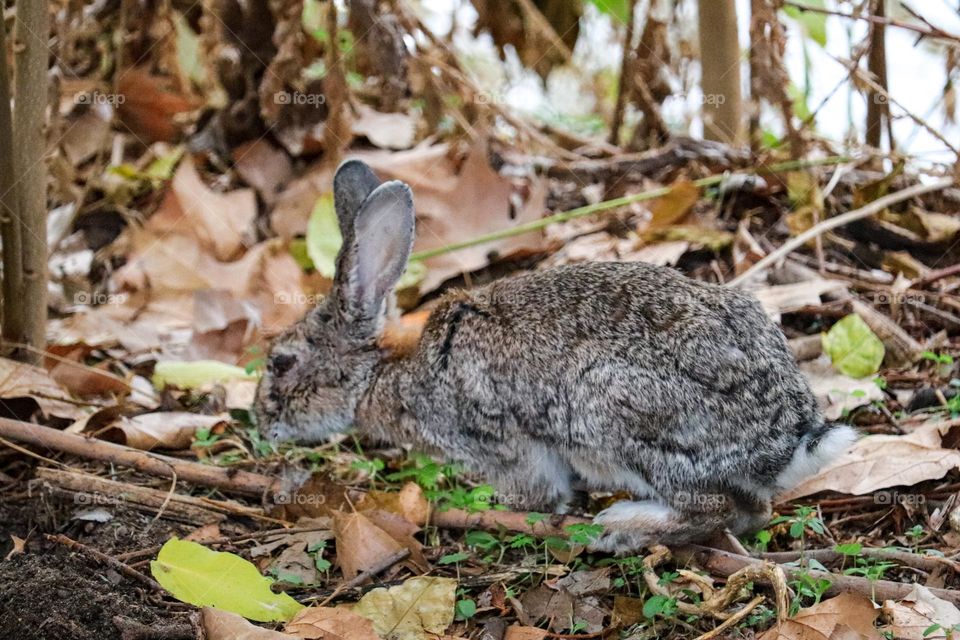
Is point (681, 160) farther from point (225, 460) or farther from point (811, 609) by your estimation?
point (811, 609)

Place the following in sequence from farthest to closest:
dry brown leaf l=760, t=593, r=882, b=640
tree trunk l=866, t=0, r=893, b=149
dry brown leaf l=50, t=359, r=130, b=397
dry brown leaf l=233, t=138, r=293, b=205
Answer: dry brown leaf l=233, t=138, r=293, b=205, tree trunk l=866, t=0, r=893, b=149, dry brown leaf l=50, t=359, r=130, b=397, dry brown leaf l=760, t=593, r=882, b=640

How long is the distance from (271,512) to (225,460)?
603 mm

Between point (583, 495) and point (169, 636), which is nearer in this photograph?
point (169, 636)

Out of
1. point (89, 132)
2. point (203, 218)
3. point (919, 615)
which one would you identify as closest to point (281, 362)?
point (203, 218)

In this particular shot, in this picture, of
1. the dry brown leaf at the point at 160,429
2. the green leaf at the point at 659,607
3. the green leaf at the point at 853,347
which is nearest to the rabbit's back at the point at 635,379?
the green leaf at the point at 659,607

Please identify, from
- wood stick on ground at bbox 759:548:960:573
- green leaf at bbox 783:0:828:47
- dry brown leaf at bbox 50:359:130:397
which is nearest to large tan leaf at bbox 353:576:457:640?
wood stick on ground at bbox 759:548:960:573

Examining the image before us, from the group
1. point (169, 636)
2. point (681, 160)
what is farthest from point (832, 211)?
point (169, 636)

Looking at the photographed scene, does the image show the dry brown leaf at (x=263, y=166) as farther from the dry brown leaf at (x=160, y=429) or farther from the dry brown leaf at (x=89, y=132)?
the dry brown leaf at (x=160, y=429)

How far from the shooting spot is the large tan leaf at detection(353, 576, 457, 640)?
412cm

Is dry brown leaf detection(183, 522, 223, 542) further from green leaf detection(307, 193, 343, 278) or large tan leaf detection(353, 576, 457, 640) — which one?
green leaf detection(307, 193, 343, 278)

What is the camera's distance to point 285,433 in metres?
5.68

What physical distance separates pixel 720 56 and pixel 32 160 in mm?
4574

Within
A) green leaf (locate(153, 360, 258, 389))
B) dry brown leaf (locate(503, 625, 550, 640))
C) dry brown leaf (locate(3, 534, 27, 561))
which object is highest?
green leaf (locate(153, 360, 258, 389))

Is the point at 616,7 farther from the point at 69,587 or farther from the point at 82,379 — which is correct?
the point at 69,587
